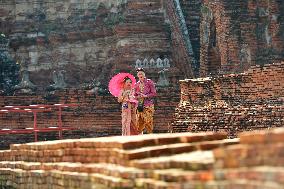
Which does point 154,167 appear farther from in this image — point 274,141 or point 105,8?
point 105,8

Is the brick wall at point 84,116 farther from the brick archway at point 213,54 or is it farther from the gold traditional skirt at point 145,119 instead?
the gold traditional skirt at point 145,119

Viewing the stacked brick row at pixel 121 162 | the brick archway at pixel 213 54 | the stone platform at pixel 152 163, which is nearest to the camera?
the stone platform at pixel 152 163

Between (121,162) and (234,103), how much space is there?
17.9 feet

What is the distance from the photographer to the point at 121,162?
247 inches

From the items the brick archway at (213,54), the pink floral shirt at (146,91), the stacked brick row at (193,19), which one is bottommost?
the pink floral shirt at (146,91)

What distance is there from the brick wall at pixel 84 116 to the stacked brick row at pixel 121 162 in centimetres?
742

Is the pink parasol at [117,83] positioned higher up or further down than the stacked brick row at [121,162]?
higher up

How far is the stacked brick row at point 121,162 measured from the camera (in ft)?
18.1

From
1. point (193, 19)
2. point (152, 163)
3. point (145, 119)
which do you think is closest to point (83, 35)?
point (193, 19)

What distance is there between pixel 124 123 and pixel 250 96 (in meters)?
2.09

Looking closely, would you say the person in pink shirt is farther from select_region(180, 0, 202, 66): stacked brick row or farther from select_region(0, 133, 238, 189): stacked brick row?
select_region(180, 0, 202, 66): stacked brick row

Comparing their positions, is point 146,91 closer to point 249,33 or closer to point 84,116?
point 249,33

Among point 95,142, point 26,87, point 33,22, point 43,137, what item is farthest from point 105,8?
point 95,142

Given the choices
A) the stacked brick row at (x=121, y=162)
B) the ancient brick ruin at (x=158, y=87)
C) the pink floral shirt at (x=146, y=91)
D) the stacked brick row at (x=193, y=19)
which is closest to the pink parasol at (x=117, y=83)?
the pink floral shirt at (x=146, y=91)
